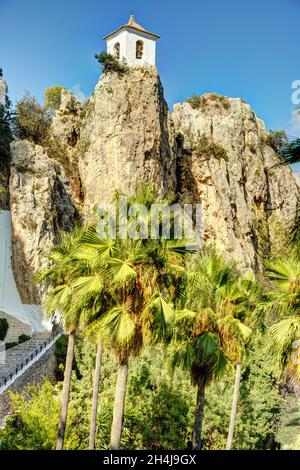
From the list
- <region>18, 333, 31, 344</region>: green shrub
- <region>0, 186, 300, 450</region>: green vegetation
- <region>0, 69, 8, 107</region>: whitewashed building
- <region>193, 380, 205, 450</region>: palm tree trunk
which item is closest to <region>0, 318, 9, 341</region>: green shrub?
<region>18, 333, 31, 344</region>: green shrub

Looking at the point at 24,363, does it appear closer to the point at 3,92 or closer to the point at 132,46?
the point at 3,92

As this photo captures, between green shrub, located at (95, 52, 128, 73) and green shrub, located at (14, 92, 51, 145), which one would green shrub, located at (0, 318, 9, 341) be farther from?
green shrub, located at (95, 52, 128, 73)

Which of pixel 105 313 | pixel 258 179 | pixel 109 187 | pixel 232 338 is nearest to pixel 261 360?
pixel 232 338

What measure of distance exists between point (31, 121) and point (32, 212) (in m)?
8.51

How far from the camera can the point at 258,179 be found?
49.5 m

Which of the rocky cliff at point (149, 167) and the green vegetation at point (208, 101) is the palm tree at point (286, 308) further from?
the green vegetation at point (208, 101)

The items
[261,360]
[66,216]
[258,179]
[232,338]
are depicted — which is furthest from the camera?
[258,179]

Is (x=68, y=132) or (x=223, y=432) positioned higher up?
(x=68, y=132)

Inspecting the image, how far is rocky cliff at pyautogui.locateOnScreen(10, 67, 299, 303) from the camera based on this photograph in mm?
33781

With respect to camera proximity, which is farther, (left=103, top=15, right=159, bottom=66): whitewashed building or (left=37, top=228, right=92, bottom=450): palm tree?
(left=103, top=15, right=159, bottom=66): whitewashed building

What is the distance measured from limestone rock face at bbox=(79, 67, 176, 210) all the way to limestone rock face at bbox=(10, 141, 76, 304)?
3695 millimetres

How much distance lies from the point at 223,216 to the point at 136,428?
29154 mm

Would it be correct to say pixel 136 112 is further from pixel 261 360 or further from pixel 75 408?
pixel 75 408

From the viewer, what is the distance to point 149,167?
3900 centimetres
